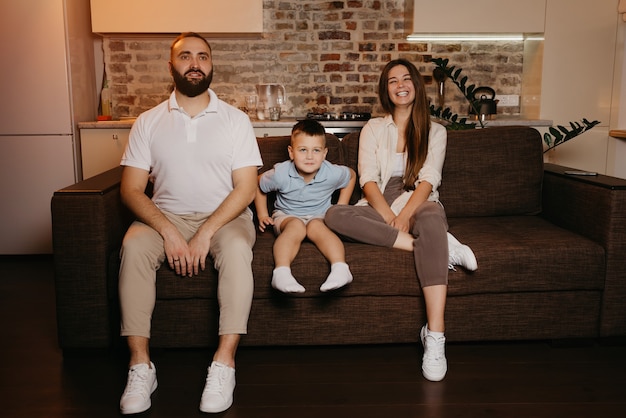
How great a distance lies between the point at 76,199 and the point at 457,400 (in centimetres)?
151

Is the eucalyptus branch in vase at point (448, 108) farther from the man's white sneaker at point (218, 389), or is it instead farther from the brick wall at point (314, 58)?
the man's white sneaker at point (218, 389)

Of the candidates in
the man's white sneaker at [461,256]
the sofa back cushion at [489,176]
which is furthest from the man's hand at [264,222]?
the sofa back cushion at [489,176]

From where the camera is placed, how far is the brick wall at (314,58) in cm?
443

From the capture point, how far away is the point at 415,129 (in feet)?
8.87

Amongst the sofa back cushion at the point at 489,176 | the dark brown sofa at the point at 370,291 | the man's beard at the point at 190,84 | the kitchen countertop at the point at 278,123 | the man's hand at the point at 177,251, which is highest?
the man's beard at the point at 190,84

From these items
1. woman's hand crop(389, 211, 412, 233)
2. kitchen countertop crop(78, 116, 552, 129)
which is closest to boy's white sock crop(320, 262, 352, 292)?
woman's hand crop(389, 211, 412, 233)

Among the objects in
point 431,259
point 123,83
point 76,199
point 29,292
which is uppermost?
point 123,83

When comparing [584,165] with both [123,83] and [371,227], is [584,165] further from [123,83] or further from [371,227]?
[123,83]

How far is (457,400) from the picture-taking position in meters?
1.96

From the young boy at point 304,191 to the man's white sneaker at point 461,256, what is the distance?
40cm

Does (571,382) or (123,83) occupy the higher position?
(123,83)

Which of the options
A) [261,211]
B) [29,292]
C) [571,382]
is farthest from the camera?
[29,292]

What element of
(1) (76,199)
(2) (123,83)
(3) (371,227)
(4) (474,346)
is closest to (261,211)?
(3) (371,227)

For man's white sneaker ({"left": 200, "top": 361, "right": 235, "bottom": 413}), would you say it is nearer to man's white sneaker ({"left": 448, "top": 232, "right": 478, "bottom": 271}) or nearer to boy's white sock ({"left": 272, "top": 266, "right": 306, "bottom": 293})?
boy's white sock ({"left": 272, "top": 266, "right": 306, "bottom": 293})
